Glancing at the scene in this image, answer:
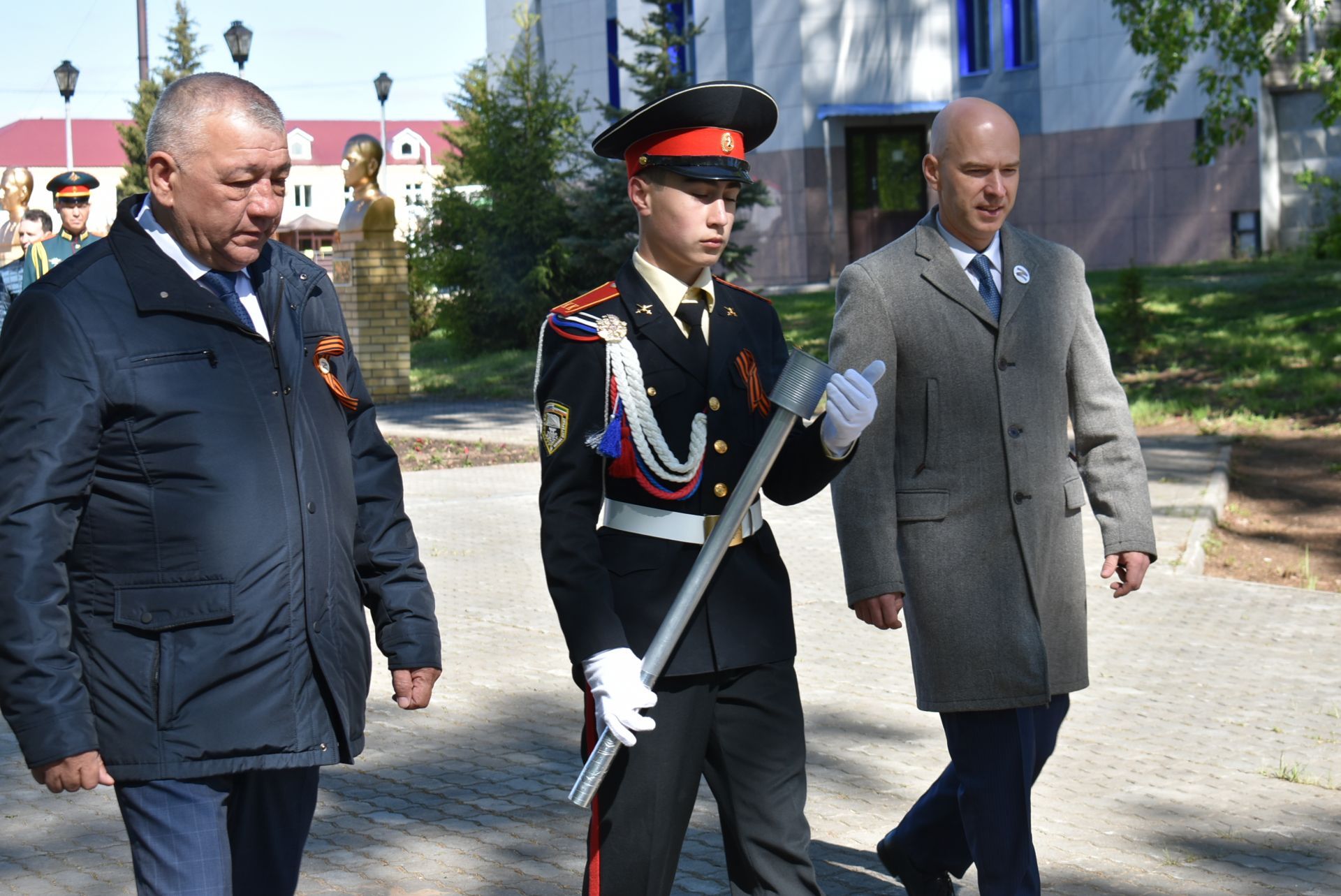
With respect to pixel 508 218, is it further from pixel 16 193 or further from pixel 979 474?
pixel 979 474

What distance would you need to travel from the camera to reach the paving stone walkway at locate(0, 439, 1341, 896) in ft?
14.7

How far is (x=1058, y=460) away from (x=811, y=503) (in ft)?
26.3

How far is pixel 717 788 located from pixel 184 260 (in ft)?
4.78

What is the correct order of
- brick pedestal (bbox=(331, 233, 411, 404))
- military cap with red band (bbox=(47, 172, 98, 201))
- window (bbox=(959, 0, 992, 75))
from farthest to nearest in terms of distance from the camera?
window (bbox=(959, 0, 992, 75)), brick pedestal (bbox=(331, 233, 411, 404)), military cap with red band (bbox=(47, 172, 98, 201))

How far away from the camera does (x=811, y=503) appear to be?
11.8 metres

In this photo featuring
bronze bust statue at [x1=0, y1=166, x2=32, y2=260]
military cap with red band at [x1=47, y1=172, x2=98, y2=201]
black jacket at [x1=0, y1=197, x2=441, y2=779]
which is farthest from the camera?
bronze bust statue at [x1=0, y1=166, x2=32, y2=260]

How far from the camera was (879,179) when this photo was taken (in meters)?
31.5

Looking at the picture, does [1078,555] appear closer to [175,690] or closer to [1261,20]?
[175,690]

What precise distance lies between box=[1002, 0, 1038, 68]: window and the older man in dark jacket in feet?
97.7

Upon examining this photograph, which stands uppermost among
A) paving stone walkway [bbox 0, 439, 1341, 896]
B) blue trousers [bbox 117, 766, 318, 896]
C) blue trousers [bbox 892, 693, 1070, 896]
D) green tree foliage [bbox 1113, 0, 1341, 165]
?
green tree foliage [bbox 1113, 0, 1341, 165]

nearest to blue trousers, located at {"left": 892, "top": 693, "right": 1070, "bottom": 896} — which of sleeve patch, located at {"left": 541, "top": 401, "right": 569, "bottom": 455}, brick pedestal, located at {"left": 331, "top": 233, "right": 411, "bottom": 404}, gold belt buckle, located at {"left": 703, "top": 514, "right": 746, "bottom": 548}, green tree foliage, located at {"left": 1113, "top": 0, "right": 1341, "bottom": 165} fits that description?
gold belt buckle, located at {"left": 703, "top": 514, "right": 746, "bottom": 548}

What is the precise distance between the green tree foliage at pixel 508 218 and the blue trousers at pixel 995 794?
20281 mm

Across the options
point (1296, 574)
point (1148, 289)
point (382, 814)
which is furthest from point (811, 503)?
point (1148, 289)

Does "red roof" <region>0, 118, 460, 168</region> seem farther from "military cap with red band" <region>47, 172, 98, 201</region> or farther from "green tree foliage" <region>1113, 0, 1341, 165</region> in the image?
"military cap with red band" <region>47, 172, 98, 201</region>
